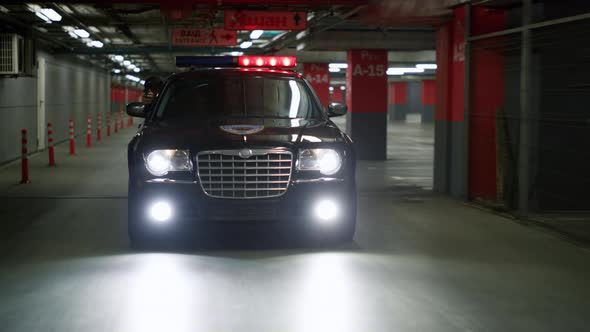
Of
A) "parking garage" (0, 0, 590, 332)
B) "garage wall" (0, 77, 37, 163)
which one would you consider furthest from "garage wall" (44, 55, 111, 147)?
"parking garage" (0, 0, 590, 332)

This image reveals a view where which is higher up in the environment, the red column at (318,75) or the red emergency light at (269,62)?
the red column at (318,75)

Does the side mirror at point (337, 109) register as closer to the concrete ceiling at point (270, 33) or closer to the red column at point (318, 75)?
the concrete ceiling at point (270, 33)

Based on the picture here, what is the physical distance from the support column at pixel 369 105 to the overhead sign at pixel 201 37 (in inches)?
129

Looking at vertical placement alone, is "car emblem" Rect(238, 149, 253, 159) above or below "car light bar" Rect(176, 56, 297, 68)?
below

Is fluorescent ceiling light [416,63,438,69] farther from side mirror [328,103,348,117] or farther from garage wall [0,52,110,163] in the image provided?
side mirror [328,103,348,117]

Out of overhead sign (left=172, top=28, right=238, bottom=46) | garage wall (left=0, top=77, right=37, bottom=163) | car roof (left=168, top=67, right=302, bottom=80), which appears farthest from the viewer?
overhead sign (left=172, top=28, right=238, bottom=46)

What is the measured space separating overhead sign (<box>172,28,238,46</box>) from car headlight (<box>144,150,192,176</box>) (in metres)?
15.4

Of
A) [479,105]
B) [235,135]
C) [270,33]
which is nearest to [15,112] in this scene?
[270,33]

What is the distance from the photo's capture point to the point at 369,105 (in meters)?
23.8

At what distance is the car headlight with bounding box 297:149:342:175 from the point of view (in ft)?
27.8

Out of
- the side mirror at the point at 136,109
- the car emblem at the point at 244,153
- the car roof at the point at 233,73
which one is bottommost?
the car emblem at the point at 244,153

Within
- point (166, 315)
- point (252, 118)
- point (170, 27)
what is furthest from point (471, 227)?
point (170, 27)

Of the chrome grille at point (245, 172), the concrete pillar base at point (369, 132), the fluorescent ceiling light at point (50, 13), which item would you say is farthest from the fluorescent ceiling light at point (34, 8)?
the chrome grille at point (245, 172)

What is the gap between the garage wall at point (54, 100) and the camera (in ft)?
69.0
